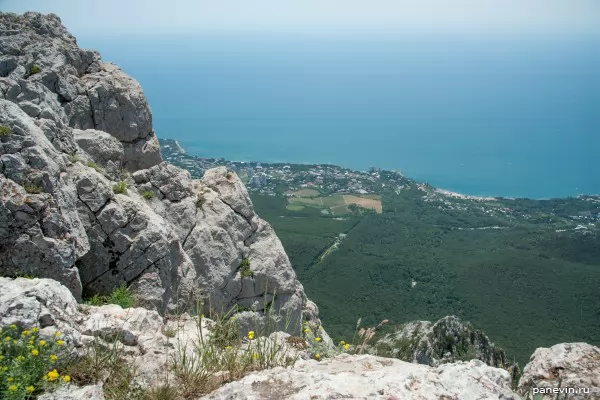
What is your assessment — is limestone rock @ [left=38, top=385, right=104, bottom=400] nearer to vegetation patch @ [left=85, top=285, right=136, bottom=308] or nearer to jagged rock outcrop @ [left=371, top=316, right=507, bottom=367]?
vegetation patch @ [left=85, top=285, right=136, bottom=308]

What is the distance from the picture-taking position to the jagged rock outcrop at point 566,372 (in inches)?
210

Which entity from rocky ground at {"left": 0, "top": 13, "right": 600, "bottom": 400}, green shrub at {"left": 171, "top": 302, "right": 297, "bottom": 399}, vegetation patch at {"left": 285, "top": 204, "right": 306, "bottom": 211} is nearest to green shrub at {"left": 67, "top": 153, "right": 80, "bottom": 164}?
rocky ground at {"left": 0, "top": 13, "right": 600, "bottom": 400}

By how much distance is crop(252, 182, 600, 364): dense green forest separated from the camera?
52750 mm

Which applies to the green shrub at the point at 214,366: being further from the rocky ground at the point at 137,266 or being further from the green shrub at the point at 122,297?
the green shrub at the point at 122,297

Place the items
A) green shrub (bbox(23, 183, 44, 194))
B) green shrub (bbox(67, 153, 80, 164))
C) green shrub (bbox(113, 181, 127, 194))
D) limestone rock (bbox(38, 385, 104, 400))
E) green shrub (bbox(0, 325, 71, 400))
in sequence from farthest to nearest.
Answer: green shrub (bbox(113, 181, 127, 194)) < green shrub (bbox(67, 153, 80, 164)) < green shrub (bbox(23, 183, 44, 194)) < limestone rock (bbox(38, 385, 104, 400)) < green shrub (bbox(0, 325, 71, 400))

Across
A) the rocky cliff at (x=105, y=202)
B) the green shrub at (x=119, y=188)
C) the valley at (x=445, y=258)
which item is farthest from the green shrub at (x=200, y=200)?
the valley at (x=445, y=258)

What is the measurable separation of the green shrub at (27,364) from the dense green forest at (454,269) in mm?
40046

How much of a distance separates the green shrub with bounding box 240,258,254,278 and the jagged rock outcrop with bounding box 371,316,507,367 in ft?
43.1

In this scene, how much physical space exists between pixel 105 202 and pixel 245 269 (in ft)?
19.9

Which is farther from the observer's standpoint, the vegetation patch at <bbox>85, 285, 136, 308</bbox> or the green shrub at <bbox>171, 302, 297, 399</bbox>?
the vegetation patch at <bbox>85, 285, 136, 308</bbox>

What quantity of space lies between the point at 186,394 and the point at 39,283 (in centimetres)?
233

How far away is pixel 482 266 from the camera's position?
71.8 meters

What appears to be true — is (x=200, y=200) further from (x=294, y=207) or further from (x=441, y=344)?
(x=294, y=207)

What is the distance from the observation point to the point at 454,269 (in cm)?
7150
